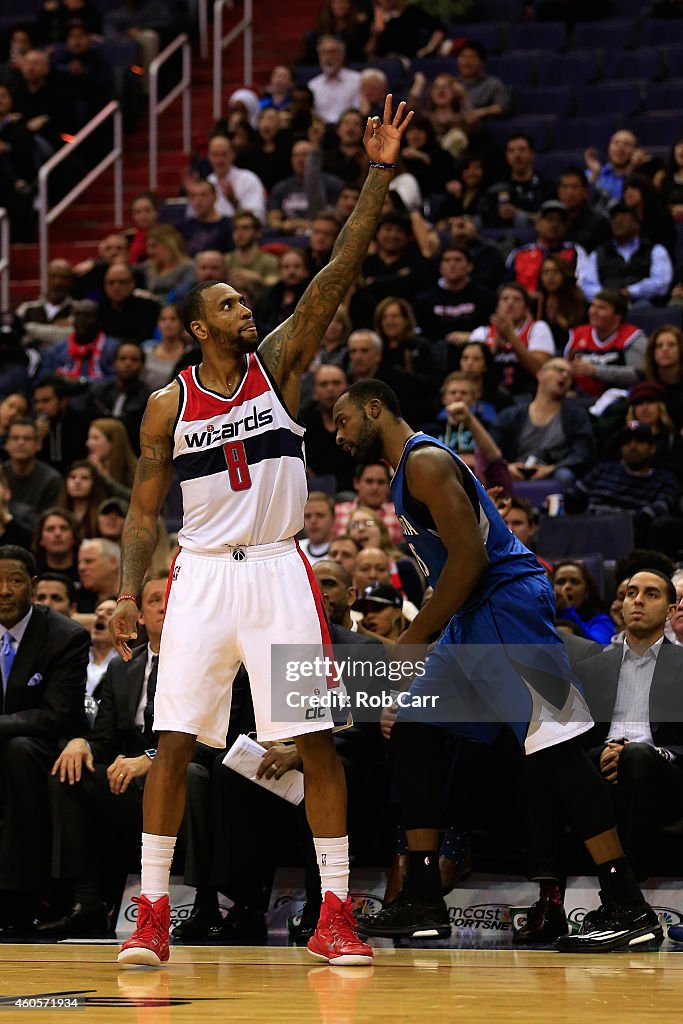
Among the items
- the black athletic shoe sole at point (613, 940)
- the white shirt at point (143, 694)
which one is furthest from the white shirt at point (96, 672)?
the black athletic shoe sole at point (613, 940)

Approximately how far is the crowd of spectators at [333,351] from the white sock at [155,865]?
1464 millimetres

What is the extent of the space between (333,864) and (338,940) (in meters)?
0.24

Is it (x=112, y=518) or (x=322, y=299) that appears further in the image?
(x=112, y=518)

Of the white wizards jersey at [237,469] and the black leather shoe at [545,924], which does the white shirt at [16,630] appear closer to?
the white wizards jersey at [237,469]

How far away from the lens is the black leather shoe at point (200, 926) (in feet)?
21.6

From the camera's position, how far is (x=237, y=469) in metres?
5.29

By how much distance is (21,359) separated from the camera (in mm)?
12664

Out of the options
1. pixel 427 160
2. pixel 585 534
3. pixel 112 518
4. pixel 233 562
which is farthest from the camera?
pixel 427 160

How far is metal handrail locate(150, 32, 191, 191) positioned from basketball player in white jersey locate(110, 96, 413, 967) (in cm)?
1097

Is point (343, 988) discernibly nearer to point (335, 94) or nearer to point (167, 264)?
point (167, 264)

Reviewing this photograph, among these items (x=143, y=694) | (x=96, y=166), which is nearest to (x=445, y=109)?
(x=96, y=166)

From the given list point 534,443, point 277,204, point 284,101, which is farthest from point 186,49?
point 534,443

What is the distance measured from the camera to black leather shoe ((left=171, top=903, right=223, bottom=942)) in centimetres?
658

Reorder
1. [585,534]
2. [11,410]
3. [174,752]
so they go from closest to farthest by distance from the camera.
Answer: [174,752], [585,534], [11,410]
